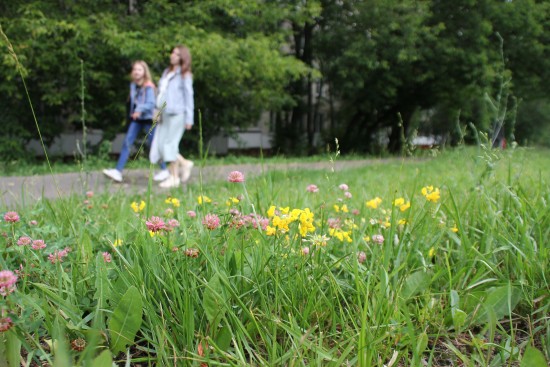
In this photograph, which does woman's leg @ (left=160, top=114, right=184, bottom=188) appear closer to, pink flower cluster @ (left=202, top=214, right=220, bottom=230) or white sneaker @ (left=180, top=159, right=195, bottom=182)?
white sneaker @ (left=180, top=159, right=195, bottom=182)

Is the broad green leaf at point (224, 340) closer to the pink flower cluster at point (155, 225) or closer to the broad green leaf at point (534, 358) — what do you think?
the pink flower cluster at point (155, 225)

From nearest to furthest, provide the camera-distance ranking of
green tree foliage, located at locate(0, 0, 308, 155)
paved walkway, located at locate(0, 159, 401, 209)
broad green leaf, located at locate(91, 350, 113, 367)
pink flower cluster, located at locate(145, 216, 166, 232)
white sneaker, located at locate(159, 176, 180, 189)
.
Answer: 1. broad green leaf, located at locate(91, 350, 113, 367)
2. pink flower cluster, located at locate(145, 216, 166, 232)
3. paved walkway, located at locate(0, 159, 401, 209)
4. white sneaker, located at locate(159, 176, 180, 189)
5. green tree foliage, located at locate(0, 0, 308, 155)

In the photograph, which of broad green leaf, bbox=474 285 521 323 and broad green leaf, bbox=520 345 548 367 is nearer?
broad green leaf, bbox=520 345 548 367

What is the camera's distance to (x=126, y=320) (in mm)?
1425

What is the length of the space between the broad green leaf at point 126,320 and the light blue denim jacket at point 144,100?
609 centimetres

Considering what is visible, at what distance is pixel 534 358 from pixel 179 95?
20.5 ft

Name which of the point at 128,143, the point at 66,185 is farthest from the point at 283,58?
the point at 66,185

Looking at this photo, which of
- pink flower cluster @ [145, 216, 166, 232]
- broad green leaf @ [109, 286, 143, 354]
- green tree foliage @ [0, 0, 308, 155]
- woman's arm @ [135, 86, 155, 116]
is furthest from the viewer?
green tree foliage @ [0, 0, 308, 155]

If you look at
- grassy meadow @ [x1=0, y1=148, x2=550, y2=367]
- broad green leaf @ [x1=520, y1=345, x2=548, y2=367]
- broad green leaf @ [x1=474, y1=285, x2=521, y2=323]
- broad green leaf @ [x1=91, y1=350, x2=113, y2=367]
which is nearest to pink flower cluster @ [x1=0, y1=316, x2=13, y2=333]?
grassy meadow @ [x1=0, y1=148, x2=550, y2=367]

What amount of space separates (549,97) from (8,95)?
2108cm

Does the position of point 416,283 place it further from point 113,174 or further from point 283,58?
→ point 283,58

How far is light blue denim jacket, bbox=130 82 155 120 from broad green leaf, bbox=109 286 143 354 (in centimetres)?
609

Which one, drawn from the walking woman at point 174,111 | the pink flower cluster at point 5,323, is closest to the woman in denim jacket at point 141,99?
the walking woman at point 174,111

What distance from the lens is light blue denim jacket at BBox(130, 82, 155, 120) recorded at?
23.8 feet
